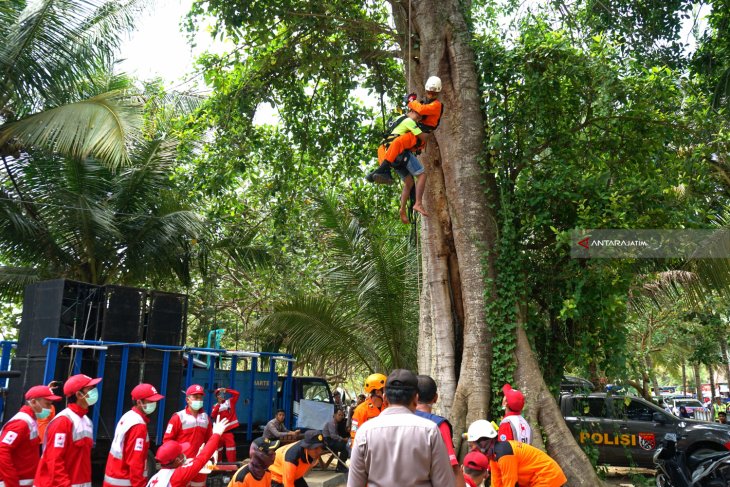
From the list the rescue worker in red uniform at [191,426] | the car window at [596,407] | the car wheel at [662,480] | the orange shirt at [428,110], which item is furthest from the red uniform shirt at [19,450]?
the car window at [596,407]

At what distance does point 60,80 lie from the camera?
13172 mm

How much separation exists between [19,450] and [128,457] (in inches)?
40.7

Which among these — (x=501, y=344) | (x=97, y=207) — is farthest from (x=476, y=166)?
(x=97, y=207)

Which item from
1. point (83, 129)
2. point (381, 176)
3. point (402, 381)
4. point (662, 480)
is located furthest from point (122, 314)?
point (662, 480)

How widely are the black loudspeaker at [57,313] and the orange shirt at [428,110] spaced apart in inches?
226

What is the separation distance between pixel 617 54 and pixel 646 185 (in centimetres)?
206

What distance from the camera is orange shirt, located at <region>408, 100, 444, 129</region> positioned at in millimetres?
8234

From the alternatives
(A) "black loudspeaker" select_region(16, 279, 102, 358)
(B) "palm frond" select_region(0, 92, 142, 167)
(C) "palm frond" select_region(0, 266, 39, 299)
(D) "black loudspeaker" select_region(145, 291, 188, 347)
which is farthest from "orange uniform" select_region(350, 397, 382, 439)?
(C) "palm frond" select_region(0, 266, 39, 299)

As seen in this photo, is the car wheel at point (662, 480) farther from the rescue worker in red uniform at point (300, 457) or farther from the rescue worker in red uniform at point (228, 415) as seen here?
the rescue worker in red uniform at point (228, 415)

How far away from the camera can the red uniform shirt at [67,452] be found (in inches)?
234

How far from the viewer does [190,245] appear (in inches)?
622

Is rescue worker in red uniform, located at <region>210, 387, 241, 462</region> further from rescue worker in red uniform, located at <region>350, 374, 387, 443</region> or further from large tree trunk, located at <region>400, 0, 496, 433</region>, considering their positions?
large tree trunk, located at <region>400, 0, 496, 433</region>

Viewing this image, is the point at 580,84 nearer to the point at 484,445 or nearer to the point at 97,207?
the point at 484,445

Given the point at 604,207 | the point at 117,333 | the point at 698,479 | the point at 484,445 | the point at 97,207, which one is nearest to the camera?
the point at 484,445
